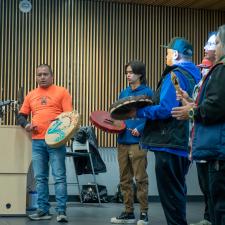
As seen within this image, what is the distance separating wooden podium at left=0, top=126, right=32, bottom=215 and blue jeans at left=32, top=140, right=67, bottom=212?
9.0 inches

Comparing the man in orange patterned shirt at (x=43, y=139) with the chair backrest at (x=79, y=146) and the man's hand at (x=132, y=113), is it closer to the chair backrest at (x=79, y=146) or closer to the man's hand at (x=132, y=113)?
the man's hand at (x=132, y=113)

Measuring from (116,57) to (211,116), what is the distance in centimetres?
573

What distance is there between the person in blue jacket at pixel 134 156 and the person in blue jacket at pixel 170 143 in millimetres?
1486

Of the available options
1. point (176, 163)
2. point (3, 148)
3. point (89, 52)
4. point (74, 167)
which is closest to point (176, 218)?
point (176, 163)

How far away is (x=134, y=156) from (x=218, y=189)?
8.27ft

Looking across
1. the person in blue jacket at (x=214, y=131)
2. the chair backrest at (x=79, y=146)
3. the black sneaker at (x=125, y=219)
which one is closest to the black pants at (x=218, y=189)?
the person in blue jacket at (x=214, y=131)

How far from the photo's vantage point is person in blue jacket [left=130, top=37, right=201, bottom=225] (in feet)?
11.4

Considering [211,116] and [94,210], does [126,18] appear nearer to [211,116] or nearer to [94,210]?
[94,210]

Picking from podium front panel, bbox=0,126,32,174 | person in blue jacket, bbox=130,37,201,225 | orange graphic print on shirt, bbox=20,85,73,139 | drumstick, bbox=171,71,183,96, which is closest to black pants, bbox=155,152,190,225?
person in blue jacket, bbox=130,37,201,225

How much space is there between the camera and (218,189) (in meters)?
2.65

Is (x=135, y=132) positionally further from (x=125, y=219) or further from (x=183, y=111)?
(x=183, y=111)

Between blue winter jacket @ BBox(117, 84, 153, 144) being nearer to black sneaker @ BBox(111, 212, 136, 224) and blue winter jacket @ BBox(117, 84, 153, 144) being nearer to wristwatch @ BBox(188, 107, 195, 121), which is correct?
black sneaker @ BBox(111, 212, 136, 224)

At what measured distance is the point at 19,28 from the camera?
26.4ft

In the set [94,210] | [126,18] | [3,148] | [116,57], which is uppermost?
[126,18]
